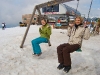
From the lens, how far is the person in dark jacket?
5154mm

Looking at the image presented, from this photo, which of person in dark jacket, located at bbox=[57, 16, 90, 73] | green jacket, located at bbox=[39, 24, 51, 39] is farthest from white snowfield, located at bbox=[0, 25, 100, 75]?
green jacket, located at bbox=[39, 24, 51, 39]

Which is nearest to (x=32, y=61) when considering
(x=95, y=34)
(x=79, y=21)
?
(x=79, y=21)

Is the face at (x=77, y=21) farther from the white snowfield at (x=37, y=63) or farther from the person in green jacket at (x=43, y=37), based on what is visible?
the person in green jacket at (x=43, y=37)

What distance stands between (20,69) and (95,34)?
1450 cm

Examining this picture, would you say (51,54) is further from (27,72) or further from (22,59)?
(27,72)

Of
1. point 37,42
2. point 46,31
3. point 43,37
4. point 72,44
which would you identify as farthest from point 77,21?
point 37,42

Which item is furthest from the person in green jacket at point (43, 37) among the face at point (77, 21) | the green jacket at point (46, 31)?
the face at point (77, 21)

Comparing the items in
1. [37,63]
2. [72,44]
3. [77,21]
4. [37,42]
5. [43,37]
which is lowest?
[37,63]

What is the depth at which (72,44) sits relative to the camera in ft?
17.7

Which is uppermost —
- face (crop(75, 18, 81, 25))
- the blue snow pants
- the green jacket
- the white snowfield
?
face (crop(75, 18, 81, 25))

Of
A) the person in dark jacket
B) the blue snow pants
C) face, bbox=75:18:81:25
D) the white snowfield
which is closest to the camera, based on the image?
the person in dark jacket

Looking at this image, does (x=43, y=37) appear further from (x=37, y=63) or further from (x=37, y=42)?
(x=37, y=63)

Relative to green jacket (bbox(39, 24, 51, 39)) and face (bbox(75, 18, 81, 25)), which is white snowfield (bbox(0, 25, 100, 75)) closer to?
green jacket (bbox(39, 24, 51, 39))

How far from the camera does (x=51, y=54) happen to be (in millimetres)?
8203
